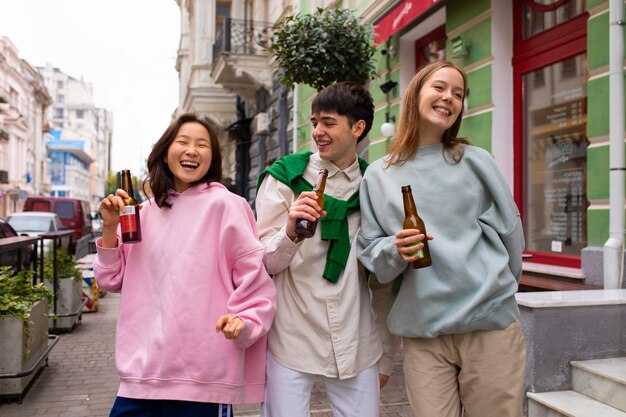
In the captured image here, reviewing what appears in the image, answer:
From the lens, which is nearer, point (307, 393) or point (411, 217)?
point (411, 217)

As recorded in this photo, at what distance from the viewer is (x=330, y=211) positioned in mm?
2359

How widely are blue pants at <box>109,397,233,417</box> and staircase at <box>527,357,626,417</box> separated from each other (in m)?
2.31

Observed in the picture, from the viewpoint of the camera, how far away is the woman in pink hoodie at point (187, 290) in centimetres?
214

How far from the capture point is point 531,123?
6656 millimetres

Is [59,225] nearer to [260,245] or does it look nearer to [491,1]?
[491,1]

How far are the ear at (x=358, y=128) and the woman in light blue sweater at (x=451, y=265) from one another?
0.76ft

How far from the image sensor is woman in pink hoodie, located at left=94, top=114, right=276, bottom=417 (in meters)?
2.14

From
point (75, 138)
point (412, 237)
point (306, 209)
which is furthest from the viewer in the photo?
point (75, 138)

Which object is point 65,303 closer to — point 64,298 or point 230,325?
point 64,298

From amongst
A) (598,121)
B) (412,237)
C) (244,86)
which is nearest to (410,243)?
(412,237)

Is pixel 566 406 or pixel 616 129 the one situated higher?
pixel 616 129

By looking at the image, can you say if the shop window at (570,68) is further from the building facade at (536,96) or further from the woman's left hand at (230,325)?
the woman's left hand at (230,325)

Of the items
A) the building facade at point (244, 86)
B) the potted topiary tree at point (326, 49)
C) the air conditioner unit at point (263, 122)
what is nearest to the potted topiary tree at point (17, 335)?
the potted topiary tree at point (326, 49)

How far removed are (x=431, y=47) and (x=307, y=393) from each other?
24.1 ft
